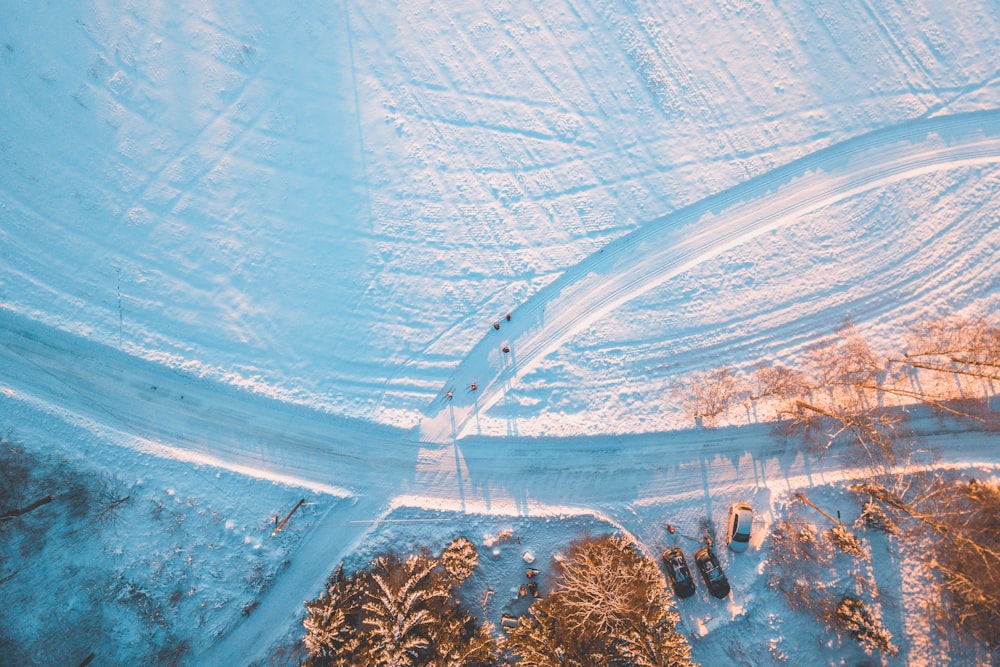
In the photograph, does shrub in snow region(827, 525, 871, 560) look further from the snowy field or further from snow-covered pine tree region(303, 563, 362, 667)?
snow-covered pine tree region(303, 563, 362, 667)

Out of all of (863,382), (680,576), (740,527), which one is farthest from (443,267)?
(863,382)

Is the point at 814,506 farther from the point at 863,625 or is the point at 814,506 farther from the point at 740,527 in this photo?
the point at 863,625

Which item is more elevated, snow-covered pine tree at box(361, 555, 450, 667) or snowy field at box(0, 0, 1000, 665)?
snowy field at box(0, 0, 1000, 665)

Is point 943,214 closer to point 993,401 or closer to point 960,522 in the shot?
point 993,401

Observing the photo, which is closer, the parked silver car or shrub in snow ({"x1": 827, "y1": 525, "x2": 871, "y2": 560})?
the parked silver car

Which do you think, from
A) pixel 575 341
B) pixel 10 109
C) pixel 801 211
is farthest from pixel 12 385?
pixel 801 211

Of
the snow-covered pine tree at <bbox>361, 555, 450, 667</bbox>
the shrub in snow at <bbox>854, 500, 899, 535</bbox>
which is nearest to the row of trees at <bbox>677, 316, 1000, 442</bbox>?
the shrub in snow at <bbox>854, 500, 899, 535</bbox>
